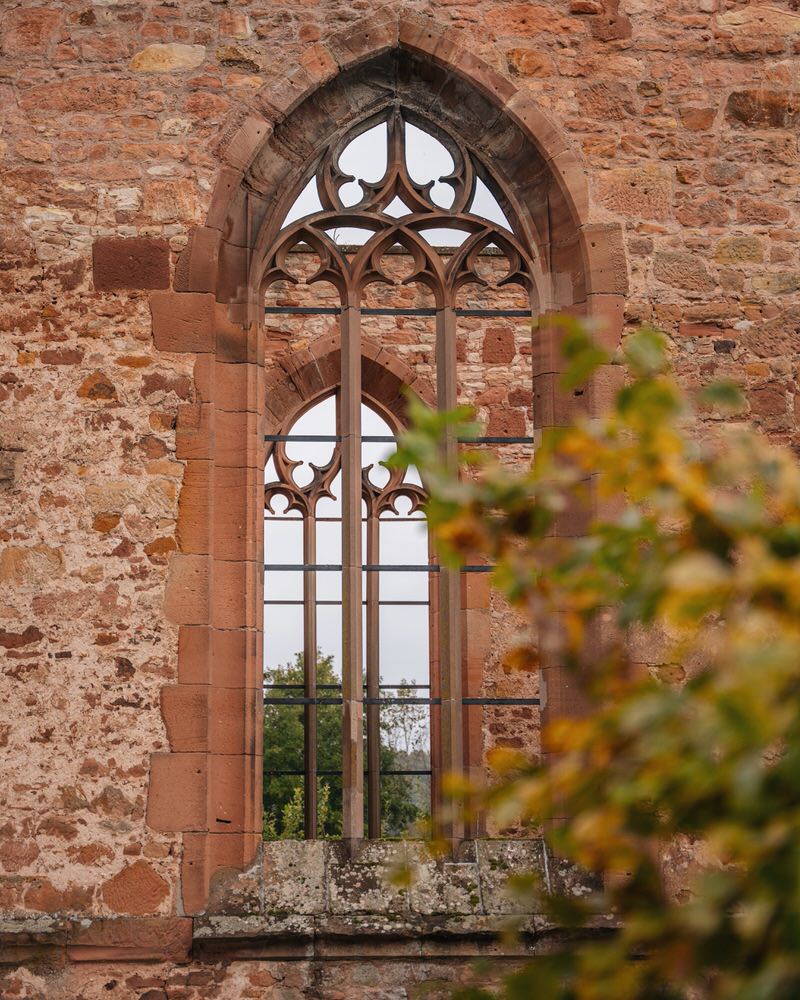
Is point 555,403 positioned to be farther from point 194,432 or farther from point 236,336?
point 194,432

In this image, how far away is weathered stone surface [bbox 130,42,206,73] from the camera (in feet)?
21.6

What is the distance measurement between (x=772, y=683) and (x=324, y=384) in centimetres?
978

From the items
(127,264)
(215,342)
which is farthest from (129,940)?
(127,264)

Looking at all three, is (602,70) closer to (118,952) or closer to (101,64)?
(101,64)

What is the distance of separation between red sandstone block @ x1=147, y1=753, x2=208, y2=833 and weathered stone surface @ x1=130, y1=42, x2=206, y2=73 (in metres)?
2.98

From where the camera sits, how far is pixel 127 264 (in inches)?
252

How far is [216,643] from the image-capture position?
6148mm

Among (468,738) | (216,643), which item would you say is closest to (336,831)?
(468,738)

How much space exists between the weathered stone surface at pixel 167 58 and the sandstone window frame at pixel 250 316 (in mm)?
328

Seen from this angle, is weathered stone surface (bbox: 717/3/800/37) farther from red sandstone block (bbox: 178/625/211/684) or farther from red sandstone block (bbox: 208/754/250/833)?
red sandstone block (bbox: 208/754/250/833)

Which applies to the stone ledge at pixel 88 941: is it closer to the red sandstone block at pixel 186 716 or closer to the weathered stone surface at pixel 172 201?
the red sandstone block at pixel 186 716

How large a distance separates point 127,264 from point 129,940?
277cm

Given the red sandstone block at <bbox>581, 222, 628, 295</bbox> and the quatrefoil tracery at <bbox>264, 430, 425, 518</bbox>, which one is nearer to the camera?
the red sandstone block at <bbox>581, 222, 628, 295</bbox>

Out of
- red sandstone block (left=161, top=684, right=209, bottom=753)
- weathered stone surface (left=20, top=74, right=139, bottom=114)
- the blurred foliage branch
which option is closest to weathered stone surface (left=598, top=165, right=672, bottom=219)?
weathered stone surface (left=20, top=74, right=139, bottom=114)
